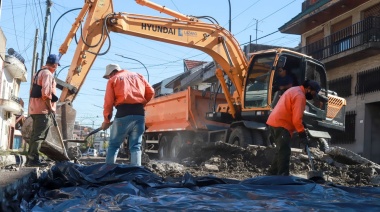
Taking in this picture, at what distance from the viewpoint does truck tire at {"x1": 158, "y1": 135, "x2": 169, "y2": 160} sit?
52.6 ft

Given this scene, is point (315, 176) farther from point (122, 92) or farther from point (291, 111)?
point (122, 92)

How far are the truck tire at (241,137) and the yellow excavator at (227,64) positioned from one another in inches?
1.0

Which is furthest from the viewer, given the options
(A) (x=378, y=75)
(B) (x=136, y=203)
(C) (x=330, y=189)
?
(A) (x=378, y=75)

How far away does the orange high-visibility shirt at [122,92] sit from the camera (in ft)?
20.6

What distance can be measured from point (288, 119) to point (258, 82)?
507cm

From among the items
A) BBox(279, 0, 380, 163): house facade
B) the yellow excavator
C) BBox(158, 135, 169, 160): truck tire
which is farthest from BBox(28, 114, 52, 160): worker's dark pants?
BBox(279, 0, 380, 163): house facade

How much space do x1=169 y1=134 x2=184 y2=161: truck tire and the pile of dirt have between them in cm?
275

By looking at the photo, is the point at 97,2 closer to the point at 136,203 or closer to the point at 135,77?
the point at 135,77

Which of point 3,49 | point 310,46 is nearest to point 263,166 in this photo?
point 310,46

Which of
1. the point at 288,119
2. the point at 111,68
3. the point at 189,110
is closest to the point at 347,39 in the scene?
the point at 189,110

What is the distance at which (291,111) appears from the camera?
6.74 metres

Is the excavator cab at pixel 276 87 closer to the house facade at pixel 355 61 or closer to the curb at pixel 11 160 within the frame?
the curb at pixel 11 160

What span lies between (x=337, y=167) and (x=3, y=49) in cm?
2736

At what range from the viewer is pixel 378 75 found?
19.8 meters
